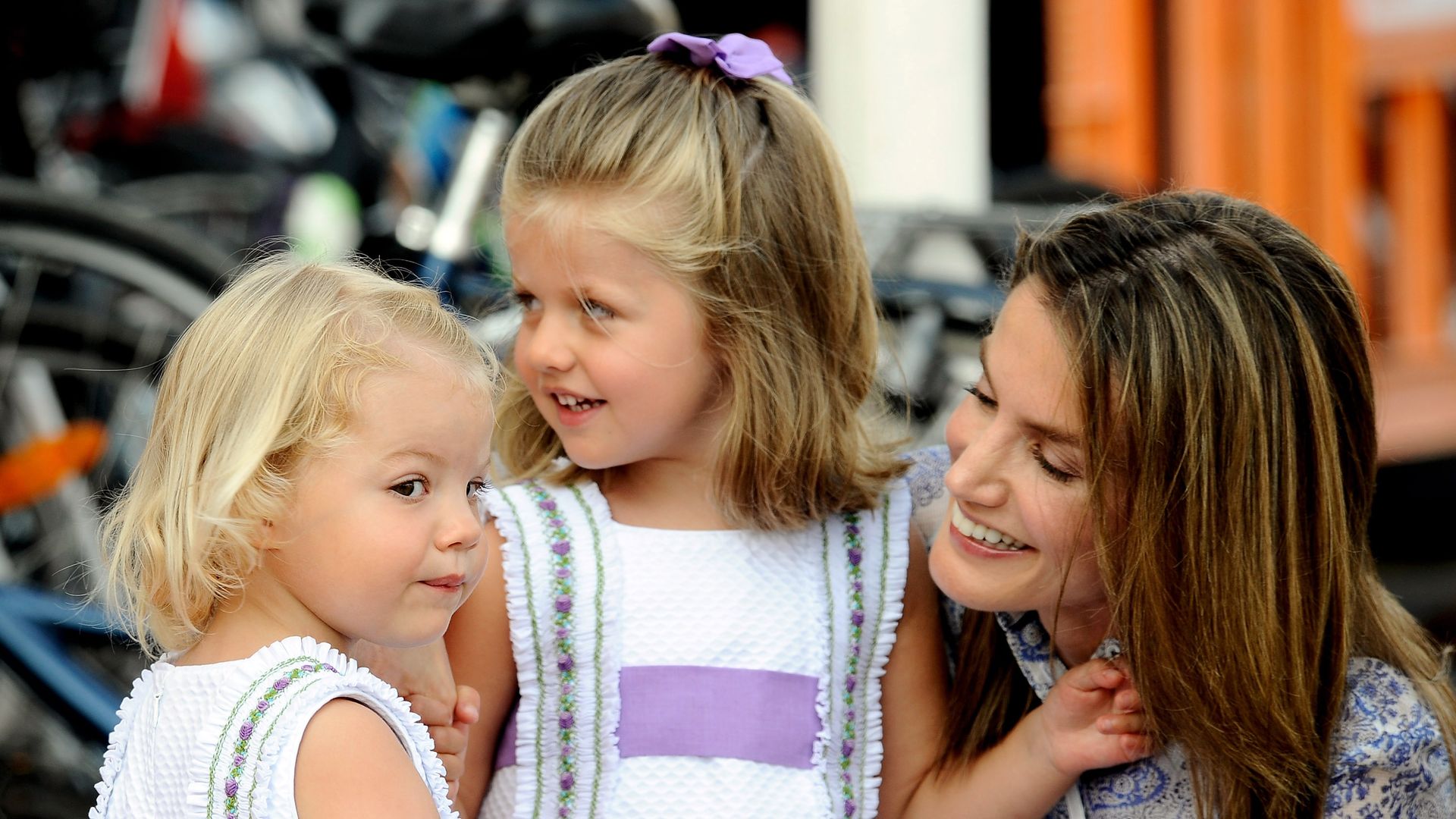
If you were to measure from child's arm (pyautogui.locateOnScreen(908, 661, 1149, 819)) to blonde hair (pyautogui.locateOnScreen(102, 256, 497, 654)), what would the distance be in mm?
577

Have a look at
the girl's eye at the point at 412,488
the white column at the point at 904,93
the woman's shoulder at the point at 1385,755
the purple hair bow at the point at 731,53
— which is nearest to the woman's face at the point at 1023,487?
the woman's shoulder at the point at 1385,755

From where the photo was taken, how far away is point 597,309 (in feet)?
4.63

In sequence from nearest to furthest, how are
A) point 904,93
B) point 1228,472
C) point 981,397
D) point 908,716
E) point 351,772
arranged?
point 351,772 < point 1228,472 < point 981,397 < point 908,716 < point 904,93

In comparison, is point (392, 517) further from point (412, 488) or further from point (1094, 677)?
point (1094, 677)

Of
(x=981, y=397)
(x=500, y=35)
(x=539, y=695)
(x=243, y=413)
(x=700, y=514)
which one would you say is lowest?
(x=539, y=695)

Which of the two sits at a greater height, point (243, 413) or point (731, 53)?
point (731, 53)

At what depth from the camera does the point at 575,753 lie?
1.41 m

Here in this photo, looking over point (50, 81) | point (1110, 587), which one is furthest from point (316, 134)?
point (1110, 587)

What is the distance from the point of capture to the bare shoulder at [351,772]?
3.53 feet

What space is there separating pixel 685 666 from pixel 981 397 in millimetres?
359

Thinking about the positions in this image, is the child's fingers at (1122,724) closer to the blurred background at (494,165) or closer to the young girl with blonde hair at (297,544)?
the blurred background at (494,165)

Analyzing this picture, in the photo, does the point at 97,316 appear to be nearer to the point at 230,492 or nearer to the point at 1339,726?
the point at 230,492

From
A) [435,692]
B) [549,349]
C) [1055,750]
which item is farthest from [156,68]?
[1055,750]

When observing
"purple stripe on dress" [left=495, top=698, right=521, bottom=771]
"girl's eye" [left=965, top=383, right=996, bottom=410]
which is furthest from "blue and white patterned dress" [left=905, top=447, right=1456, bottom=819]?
"purple stripe on dress" [left=495, top=698, right=521, bottom=771]
